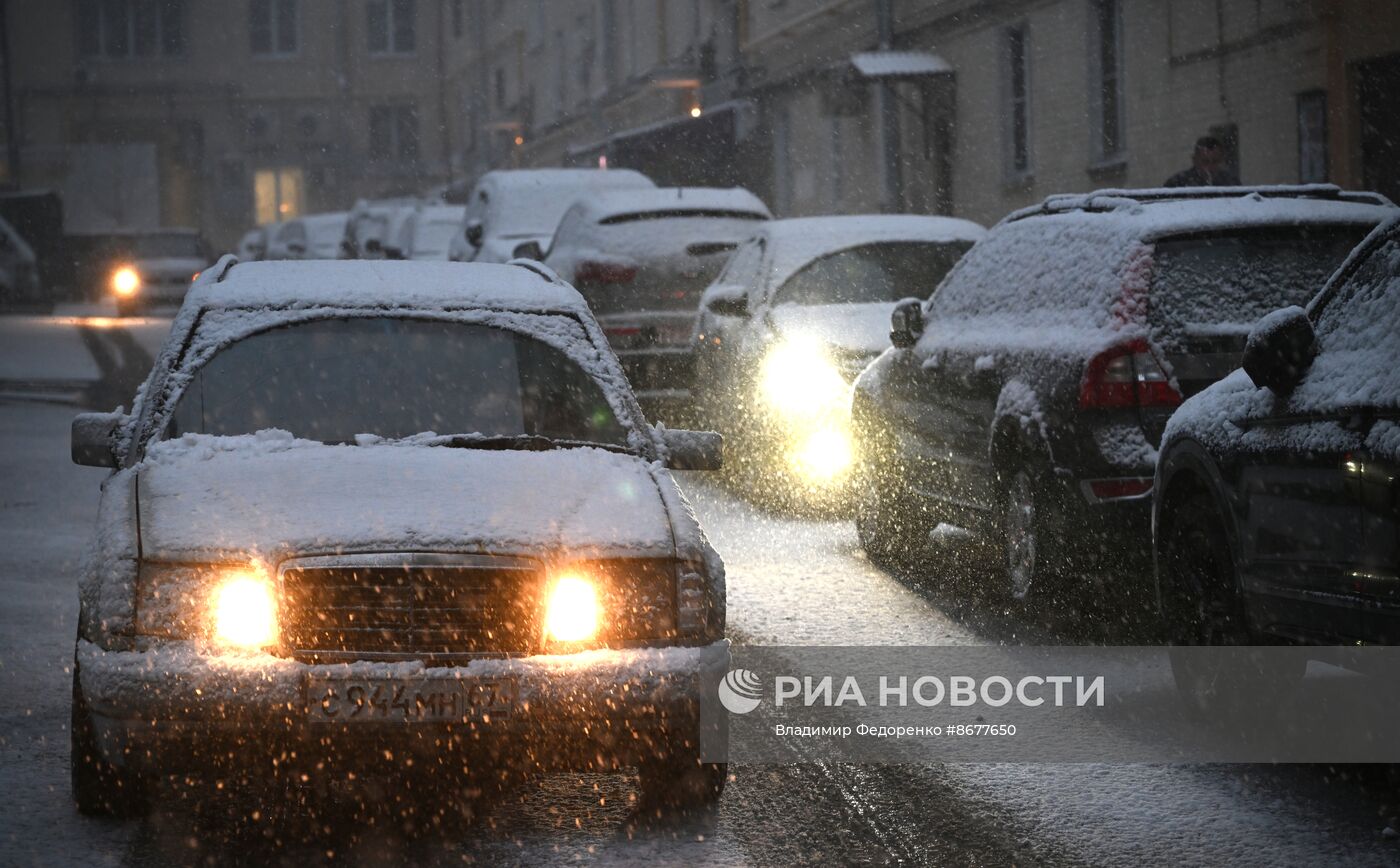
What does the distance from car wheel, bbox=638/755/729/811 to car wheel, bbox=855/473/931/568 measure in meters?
4.66

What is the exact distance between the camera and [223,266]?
728 cm

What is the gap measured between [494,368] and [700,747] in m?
1.70

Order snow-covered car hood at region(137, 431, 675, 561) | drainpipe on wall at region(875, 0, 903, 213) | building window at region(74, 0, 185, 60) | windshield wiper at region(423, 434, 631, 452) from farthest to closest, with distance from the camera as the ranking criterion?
building window at region(74, 0, 185, 60) < drainpipe on wall at region(875, 0, 903, 213) < windshield wiper at region(423, 434, 631, 452) < snow-covered car hood at region(137, 431, 675, 561)

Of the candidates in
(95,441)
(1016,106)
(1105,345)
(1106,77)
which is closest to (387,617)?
(95,441)

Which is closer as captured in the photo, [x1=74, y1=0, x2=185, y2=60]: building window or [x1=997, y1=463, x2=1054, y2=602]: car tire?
[x1=997, y1=463, x2=1054, y2=602]: car tire

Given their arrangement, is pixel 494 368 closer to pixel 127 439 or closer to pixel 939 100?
pixel 127 439

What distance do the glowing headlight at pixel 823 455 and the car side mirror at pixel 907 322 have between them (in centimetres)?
174

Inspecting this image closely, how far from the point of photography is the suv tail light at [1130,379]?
7.89m

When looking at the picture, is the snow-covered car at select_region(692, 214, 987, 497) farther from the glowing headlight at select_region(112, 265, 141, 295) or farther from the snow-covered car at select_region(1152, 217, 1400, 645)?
the glowing headlight at select_region(112, 265, 141, 295)

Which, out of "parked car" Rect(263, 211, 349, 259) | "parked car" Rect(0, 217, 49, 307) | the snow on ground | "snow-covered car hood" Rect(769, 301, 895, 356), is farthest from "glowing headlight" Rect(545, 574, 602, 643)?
"parked car" Rect(263, 211, 349, 259)

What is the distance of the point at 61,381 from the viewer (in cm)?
2191

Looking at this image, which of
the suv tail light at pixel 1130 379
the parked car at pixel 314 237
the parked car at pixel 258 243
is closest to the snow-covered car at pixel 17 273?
the parked car at pixel 314 237

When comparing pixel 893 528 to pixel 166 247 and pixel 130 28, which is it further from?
pixel 130 28

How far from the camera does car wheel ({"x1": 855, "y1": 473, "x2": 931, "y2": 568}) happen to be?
10.1 metres
